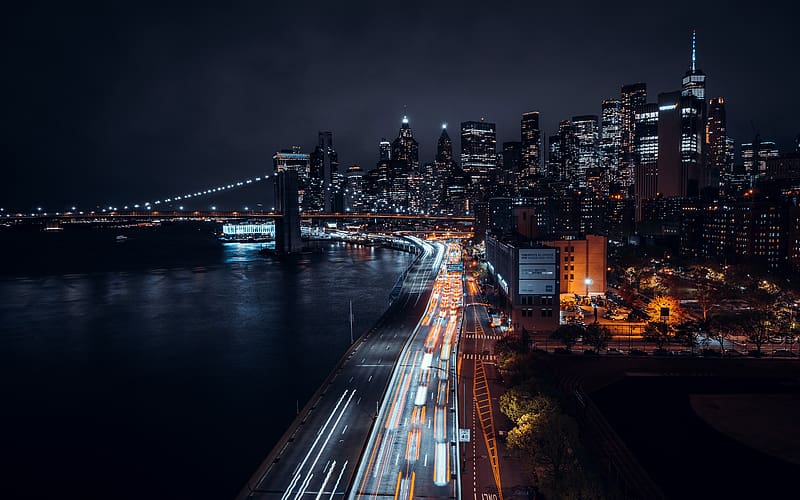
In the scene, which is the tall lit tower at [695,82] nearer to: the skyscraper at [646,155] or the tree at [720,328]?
the skyscraper at [646,155]

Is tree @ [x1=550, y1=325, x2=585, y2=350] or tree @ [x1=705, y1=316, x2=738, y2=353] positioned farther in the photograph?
tree @ [x1=705, y1=316, x2=738, y2=353]

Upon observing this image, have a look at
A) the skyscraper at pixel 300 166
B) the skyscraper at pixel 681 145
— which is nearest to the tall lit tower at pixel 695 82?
the skyscraper at pixel 681 145

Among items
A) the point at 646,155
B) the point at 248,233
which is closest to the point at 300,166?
the point at 248,233

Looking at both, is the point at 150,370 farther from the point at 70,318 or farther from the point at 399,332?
the point at 70,318

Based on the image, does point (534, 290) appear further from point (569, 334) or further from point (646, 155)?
point (646, 155)

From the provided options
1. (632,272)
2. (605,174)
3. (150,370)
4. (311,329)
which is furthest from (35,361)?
(605,174)

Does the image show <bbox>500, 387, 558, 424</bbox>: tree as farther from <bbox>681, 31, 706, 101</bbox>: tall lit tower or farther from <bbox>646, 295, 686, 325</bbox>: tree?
<bbox>681, 31, 706, 101</bbox>: tall lit tower

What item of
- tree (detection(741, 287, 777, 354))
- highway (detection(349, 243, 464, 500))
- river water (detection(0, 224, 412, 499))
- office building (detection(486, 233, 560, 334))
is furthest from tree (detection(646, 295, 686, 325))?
river water (detection(0, 224, 412, 499))
